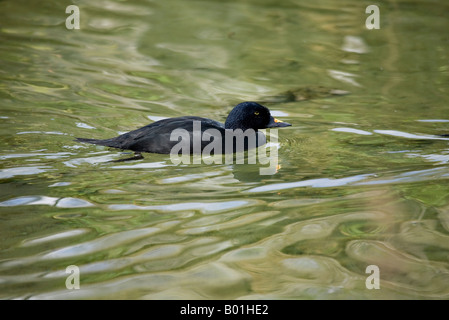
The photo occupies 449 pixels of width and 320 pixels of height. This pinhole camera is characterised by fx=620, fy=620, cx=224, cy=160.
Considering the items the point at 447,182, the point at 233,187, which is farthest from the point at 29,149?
the point at 447,182

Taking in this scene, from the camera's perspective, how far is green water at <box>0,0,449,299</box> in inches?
143

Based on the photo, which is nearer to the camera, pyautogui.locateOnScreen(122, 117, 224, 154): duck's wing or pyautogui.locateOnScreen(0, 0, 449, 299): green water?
pyautogui.locateOnScreen(0, 0, 449, 299): green water

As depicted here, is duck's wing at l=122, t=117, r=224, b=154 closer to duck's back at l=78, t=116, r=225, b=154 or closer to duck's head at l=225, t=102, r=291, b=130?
duck's back at l=78, t=116, r=225, b=154

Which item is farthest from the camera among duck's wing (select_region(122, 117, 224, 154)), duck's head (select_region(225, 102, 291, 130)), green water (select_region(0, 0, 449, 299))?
duck's head (select_region(225, 102, 291, 130))

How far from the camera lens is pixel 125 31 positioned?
1107cm

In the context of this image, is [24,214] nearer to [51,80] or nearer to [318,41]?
[51,80]

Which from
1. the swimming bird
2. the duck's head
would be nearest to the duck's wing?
the swimming bird

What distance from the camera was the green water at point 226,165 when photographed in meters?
3.62

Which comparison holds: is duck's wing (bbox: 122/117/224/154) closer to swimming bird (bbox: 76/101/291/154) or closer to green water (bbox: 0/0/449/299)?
swimming bird (bbox: 76/101/291/154)

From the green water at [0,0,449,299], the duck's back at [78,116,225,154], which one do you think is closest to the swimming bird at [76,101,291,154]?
the duck's back at [78,116,225,154]

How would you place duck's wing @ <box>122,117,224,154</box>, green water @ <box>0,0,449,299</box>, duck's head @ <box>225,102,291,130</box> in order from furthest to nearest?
duck's head @ <box>225,102,291,130</box> < duck's wing @ <box>122,117,224,154</box> < green water @ <box>0,0,449,299</box>

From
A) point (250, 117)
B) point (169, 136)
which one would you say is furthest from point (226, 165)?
point (250, 117)

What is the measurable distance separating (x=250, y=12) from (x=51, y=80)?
454cm

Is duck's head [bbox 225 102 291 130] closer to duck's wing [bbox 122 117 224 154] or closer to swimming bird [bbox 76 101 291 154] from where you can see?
swimming bird [bbox 76 101 291 154]
